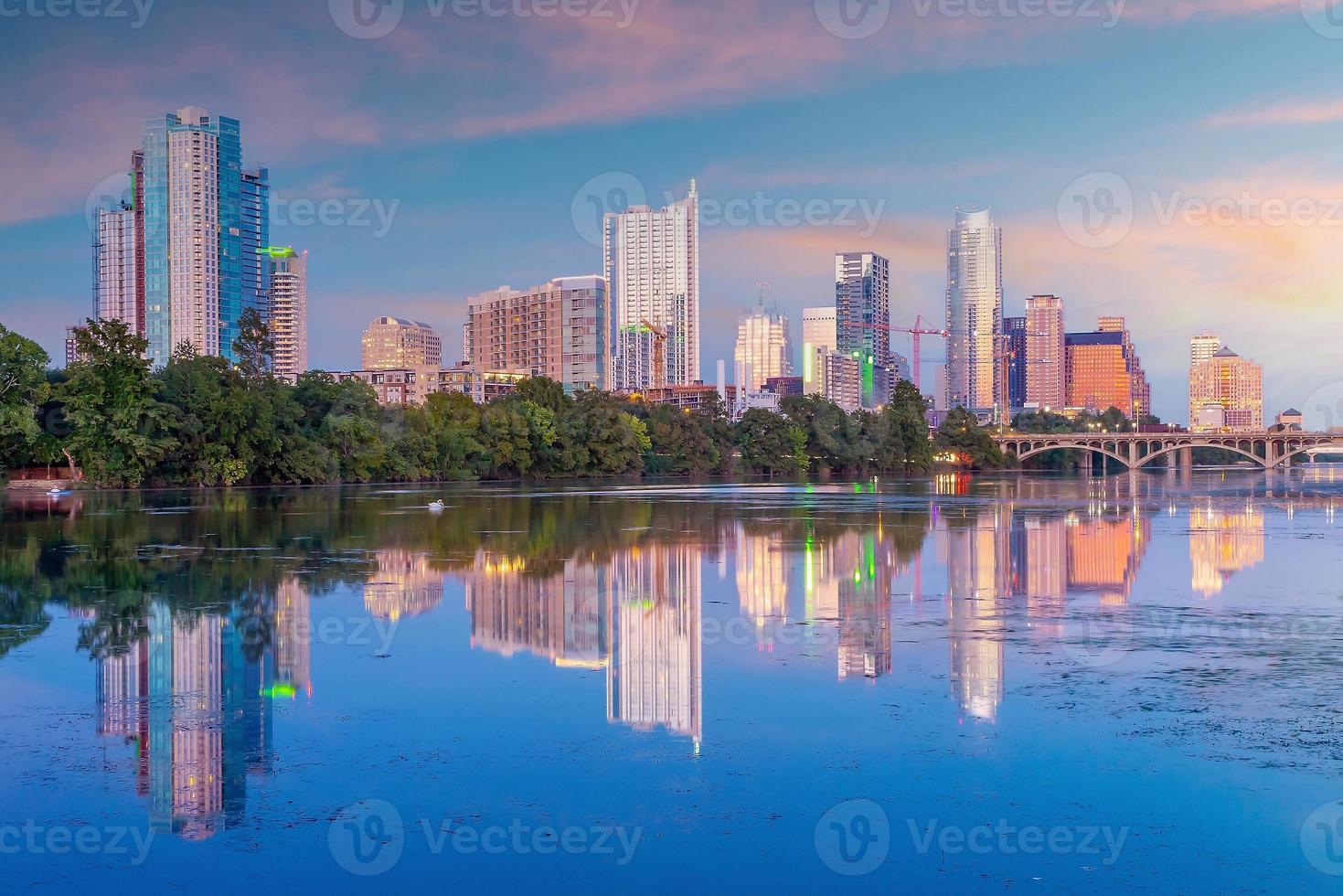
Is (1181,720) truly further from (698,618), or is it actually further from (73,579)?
(73,579)

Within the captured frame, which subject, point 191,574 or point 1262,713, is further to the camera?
point 191,574

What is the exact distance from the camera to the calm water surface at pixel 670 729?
8125 mm

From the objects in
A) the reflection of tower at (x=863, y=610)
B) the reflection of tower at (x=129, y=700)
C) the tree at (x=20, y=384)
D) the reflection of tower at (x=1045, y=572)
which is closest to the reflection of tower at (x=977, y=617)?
the reflection of tower at (x=1045, y=572)

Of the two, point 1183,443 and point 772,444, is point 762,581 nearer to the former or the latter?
point 772,444

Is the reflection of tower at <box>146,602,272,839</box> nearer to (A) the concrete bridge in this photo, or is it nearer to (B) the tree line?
(B) the tree line

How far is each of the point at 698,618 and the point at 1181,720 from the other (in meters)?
8.15

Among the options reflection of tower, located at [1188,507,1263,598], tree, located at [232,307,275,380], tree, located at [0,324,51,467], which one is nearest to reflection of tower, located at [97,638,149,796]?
reflection of tower, located at [1188,507,1263,598]

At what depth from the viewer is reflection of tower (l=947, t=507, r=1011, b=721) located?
42.0 ft

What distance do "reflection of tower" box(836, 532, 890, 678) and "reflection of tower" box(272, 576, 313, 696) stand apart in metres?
6.51

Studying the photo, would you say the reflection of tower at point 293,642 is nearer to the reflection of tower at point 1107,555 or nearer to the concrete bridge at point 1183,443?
the reflection of tower at point 1107,555

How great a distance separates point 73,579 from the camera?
75.4 ft

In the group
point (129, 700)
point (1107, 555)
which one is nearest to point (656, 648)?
point (129, 700)

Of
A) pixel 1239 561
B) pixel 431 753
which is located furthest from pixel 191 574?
pixel 1239 561

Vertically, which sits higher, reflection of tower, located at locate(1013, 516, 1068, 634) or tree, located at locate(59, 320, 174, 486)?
tree, located at locate(59, 320, 174, 486)
